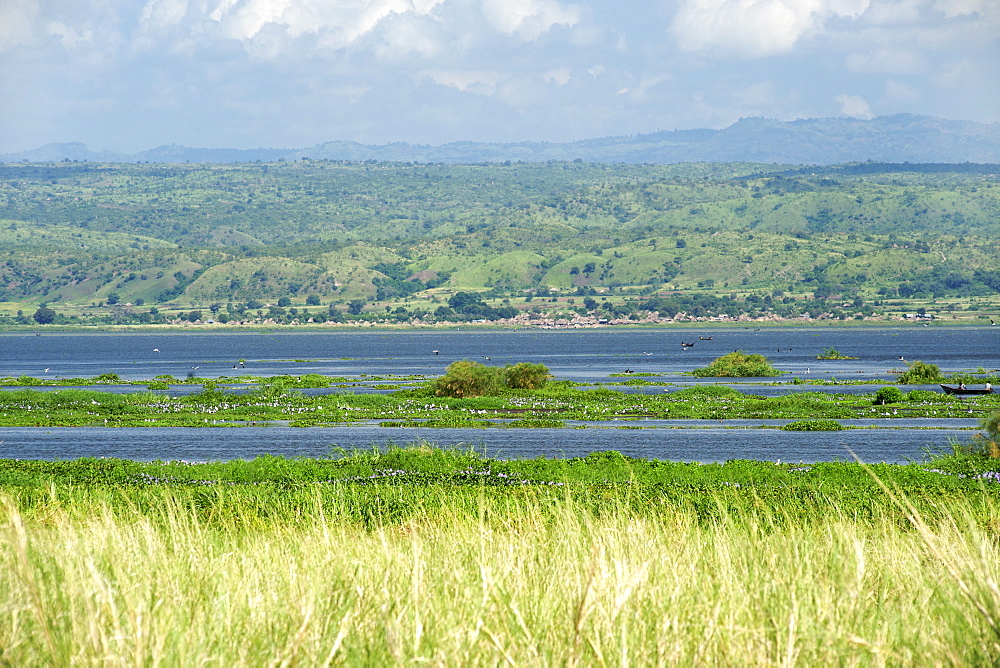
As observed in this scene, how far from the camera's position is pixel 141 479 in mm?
26984

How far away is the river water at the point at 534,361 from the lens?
4034 centimetres

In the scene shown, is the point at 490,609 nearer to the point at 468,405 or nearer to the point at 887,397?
the point at 468,405

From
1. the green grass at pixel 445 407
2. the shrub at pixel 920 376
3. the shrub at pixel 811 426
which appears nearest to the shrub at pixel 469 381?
the green grass at pixel 445 407

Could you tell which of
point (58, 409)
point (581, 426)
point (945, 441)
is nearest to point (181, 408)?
point (58, 409)

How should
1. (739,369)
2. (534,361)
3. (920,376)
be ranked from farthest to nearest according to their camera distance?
(534,361) < (739,369) < (920,376)

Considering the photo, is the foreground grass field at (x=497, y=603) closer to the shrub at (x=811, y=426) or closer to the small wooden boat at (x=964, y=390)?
the shrub at (x=811, y=426)

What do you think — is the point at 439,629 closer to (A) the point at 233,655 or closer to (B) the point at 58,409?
(A) the point at 233,655

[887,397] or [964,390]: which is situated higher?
[887,397]

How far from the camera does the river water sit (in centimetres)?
4034

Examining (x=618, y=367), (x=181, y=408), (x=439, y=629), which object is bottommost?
(x=618, y=367)

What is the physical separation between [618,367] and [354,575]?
94718mm

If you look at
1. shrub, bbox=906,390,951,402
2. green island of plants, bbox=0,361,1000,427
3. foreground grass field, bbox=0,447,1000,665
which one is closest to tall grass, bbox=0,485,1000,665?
foreground grass field, bbox=0,447,1000,665

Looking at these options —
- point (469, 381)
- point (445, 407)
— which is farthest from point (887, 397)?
point (445, 407)

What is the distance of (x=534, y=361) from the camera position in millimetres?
116000
